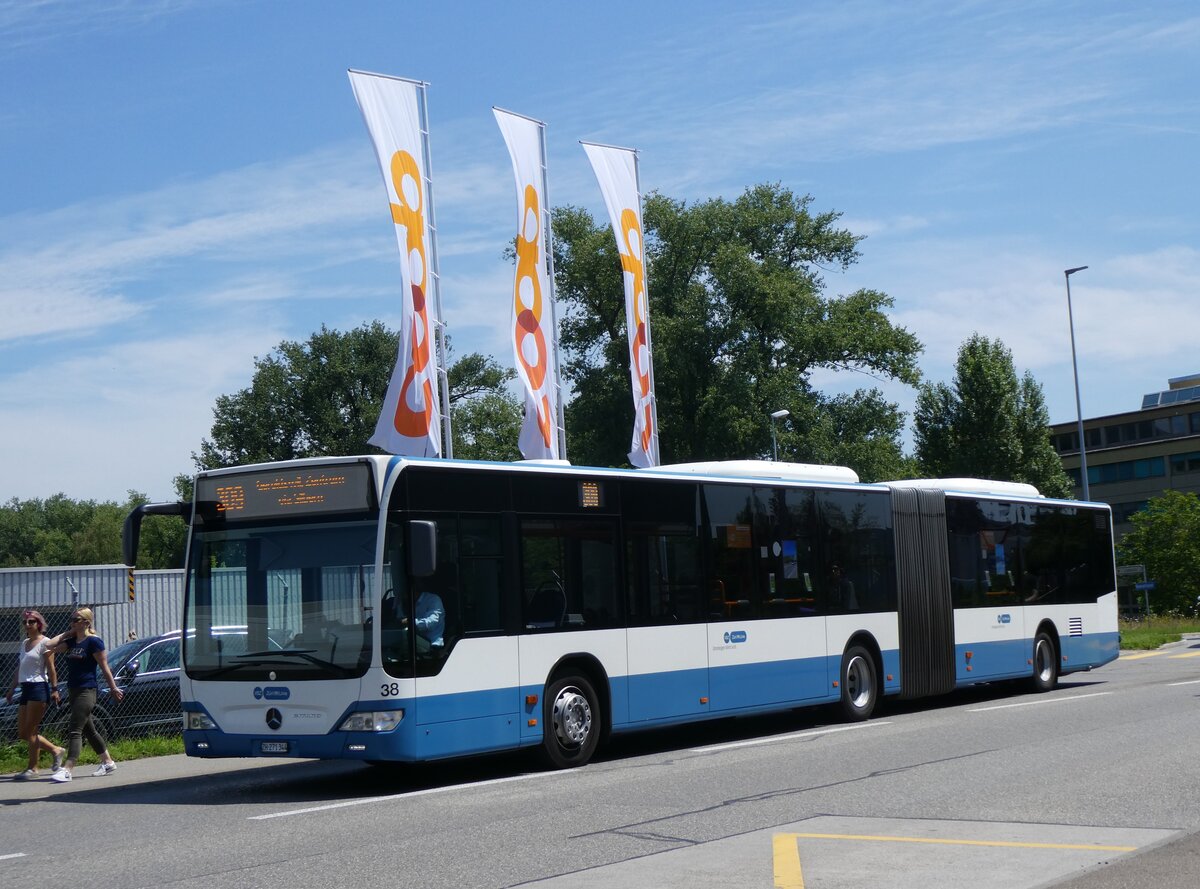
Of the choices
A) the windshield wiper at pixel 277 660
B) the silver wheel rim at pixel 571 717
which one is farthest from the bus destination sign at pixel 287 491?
the silver wheel rim at pixel 571 717

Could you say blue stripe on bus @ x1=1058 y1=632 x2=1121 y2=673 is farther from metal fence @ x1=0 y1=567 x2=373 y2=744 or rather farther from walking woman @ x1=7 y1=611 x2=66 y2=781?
walking woman @ x1=7 y1=611 x2=66 y2=781

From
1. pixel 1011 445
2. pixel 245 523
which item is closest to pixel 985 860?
pixel 245 523

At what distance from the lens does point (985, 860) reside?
805 cm

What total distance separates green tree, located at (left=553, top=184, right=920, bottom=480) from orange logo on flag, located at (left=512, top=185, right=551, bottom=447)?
2817 centimetres

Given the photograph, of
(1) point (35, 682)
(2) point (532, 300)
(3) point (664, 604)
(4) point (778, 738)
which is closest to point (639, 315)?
(2) point (532, 300)

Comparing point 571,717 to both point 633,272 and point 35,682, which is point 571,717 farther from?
point 633,272

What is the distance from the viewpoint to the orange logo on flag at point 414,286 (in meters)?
20.8

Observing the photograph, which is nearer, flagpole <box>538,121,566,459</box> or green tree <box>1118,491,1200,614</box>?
flagpole <box>538,121,566,459</box>

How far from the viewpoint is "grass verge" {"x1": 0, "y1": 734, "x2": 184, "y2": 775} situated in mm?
16016

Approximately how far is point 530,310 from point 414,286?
2.76 metres

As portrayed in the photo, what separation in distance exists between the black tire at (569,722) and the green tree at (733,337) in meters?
37.7

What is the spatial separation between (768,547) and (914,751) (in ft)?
11.9

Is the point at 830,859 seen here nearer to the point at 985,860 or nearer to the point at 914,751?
the point at 985,860

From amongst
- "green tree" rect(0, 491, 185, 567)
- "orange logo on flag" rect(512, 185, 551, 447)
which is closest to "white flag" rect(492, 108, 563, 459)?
"orange logo on flag" rect(512, 185, 551, 447)
